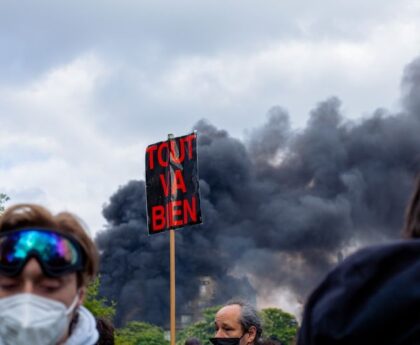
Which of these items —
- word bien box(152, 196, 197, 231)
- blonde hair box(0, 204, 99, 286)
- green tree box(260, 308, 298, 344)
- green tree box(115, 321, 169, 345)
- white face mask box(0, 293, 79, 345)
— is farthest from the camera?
green tree box(260, 308, 298, 344)

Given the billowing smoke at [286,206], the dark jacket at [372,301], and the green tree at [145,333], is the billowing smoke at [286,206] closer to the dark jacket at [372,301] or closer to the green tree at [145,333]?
the green tree at [145,333]

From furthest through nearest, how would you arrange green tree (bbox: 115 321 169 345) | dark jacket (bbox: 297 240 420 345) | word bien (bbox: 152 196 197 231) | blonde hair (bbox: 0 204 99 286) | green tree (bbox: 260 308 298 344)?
green tree (bbox: 260 308 298 344) → green tree (bbox: 115 321 169 345) → word bien (bbox: 152 196 197 231) → blonde hair (bbox: 0 204 99 286) → dark jacket (bbox: 297 240 420 345)

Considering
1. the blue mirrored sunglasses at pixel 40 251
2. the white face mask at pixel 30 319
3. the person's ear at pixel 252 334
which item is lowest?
the white face mask at pixel 30 319

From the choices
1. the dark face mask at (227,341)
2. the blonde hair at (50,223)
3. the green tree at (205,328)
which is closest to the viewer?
the blonde hair at (50,223)

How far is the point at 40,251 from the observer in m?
2.15

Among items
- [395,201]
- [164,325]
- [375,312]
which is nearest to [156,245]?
[164,325]

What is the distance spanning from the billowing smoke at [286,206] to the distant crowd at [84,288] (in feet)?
245

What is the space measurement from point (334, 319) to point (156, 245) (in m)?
74.4

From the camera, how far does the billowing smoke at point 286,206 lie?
259ft

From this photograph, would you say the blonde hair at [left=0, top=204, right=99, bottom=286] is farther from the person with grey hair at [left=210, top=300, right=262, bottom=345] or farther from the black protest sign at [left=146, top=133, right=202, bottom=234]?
the black protest sign at [left=146, top=133, right=202, bottom=234]

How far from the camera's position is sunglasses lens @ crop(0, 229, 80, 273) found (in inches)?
84.4

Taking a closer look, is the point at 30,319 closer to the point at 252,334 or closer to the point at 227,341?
the point at 227,341

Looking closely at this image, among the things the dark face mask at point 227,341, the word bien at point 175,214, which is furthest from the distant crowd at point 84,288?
the word bien at point 175,214

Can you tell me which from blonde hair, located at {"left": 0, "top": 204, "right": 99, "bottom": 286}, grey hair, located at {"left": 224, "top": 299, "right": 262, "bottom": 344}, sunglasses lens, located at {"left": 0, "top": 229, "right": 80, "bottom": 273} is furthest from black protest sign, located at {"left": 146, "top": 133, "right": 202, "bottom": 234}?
sunglasses lens, located at {"left": 0, "top": 229, "right": 80, "bottom": 273}
